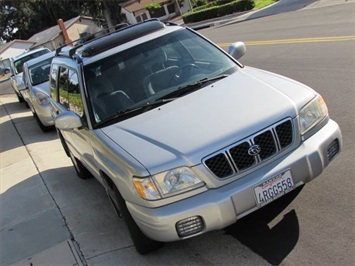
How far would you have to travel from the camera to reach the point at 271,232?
409 centimetres

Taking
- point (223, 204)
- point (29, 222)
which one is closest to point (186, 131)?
point (223, 204)

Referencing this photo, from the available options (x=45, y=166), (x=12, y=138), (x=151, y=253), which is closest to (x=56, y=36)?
(x=12, y=138)

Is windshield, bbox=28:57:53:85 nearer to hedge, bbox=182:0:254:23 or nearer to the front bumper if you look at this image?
the front bumper

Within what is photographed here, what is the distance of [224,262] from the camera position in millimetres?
3840

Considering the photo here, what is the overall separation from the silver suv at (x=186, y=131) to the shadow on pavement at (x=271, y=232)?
1.41ft

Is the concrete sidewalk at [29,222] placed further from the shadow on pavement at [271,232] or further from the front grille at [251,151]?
the front grille at [251,151]

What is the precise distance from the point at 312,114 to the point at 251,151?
2.62 feet

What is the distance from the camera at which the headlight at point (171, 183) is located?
3582mm

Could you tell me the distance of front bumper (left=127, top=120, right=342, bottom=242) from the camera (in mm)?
3535

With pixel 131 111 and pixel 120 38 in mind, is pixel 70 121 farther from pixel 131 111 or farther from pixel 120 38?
pixel 120 38

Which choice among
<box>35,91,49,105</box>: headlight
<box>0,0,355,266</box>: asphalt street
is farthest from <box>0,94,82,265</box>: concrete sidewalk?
<box>35,91,49,105</box>: headlight

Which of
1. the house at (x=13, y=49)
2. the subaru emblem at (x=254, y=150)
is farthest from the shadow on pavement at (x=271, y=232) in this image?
the house at (x=13, y=49)

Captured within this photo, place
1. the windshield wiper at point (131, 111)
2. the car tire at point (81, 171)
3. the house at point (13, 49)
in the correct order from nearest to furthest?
the windshield wiper at point (131, 111)
the car tire at point (81, 171)
the house at point (13, 49)

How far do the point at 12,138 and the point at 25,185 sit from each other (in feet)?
14.8
